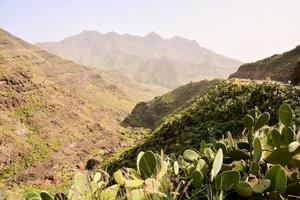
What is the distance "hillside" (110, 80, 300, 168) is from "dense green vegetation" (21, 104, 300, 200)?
1685 centimetres

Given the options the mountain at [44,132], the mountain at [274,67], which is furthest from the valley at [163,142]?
the mountain at [274,67]

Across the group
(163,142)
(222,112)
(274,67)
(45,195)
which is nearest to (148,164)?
(45,195)

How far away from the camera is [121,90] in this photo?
552 ft

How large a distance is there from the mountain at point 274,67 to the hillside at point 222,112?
15.0 metres

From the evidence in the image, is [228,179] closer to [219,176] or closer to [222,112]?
[219,176]

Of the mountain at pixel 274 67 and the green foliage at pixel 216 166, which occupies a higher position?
the mountain at pixel 274 67

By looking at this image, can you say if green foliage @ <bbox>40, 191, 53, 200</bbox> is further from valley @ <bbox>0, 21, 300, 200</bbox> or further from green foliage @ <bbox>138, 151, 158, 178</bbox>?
green foliage @ <bbox>138, 151, 158, 178</bbox>

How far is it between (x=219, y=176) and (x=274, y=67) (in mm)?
53910

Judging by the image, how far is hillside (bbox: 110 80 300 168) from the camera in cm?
2452

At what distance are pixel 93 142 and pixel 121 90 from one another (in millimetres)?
109782

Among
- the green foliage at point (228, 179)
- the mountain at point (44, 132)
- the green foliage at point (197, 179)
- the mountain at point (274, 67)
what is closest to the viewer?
the green foliage at point (228, 179)

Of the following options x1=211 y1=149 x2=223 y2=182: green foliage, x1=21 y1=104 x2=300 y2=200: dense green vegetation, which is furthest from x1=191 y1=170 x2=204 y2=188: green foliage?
x1=211 y1=149 x2=223 y2=182: green foliage

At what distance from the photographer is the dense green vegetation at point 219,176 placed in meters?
3.76

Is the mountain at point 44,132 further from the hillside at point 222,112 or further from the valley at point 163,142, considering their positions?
the hillside at point 222,112
